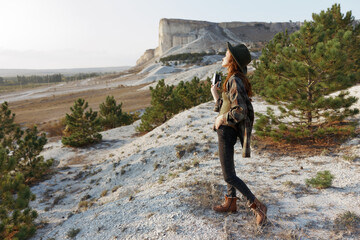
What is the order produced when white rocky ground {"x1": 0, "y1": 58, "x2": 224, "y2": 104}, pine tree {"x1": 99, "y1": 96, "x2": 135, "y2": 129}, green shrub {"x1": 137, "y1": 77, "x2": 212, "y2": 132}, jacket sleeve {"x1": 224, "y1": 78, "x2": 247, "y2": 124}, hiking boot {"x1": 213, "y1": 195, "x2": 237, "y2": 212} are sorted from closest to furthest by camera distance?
jacket sleeve {"x1": 224, "y1": 78, "x2": 247, "y2": 124}
hiking boot {"x1": 213, "y1": 195, "x2": 237, "y2": 212}
green shrub {"x1": 137, "y1": 77, "x2": 212, "y2": 132}
pine tree {"x1": 99, "y1": 96, "x2": 135, "y2": 129}
white rocky ground {"x1": 0, "y1": 58, "x2": 224, "y2": 104}

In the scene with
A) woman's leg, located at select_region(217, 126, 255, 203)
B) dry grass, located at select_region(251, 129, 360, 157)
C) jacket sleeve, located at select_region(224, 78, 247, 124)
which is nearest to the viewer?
jacket sleeve, located at select_region(224, 78, 247, 124)

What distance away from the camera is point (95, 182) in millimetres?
8555

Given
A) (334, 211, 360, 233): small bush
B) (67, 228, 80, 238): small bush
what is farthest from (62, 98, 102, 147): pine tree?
(334, 211, 360, 233): small bush

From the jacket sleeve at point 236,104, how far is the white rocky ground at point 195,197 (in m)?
1.62

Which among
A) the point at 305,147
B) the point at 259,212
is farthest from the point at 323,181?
the point at 305,147

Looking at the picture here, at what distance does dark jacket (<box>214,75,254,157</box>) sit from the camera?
2854mm

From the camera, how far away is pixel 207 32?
119625 millimetres

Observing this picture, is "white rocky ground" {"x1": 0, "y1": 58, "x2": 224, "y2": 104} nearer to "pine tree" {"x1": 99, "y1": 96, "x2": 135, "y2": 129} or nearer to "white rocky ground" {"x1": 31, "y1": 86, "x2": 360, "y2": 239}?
"pine tree" {"x1": 99, "y1": 96, "x2": 135, "y2": 129}

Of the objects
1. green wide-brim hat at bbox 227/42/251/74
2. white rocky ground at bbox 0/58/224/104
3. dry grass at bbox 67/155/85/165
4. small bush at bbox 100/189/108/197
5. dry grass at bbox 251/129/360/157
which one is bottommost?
dry grass at bbox 67/155/85/165

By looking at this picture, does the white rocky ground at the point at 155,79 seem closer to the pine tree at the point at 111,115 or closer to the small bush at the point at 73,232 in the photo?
the pine tree at the point at 111,115

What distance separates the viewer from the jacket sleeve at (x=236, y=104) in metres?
2.84

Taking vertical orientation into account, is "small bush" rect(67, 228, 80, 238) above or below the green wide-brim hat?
below

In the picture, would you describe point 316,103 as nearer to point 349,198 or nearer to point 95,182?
point 349,198

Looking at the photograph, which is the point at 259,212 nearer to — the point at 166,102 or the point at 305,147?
the point at 305,147
